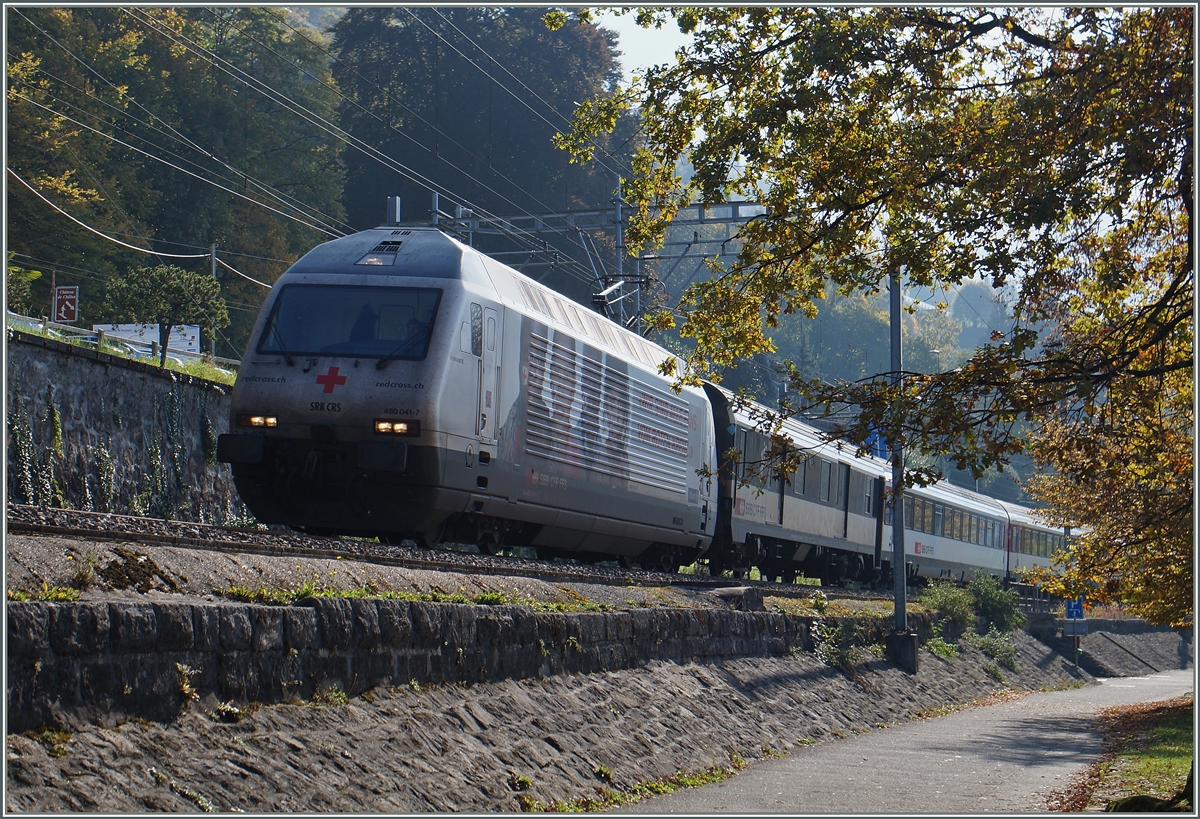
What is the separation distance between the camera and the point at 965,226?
9.91 metres

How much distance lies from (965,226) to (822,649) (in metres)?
8.93

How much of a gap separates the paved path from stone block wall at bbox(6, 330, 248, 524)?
44.7 ft

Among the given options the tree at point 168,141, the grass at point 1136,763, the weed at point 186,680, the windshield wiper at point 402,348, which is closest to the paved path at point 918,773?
the grass at point 1136,763

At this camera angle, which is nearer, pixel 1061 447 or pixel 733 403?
pixel 1061 447

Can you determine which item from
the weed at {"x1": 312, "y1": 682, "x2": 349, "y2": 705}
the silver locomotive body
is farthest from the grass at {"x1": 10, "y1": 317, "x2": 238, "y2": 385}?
the weed at {"x1": 312, "y1": 682, "x2": 349, "y2": 705}

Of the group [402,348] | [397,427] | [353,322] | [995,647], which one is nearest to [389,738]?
[397,427]

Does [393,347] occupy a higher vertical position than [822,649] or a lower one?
higher

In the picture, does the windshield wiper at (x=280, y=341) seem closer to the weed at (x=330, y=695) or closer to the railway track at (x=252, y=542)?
the railway track at (x=252, y=542)

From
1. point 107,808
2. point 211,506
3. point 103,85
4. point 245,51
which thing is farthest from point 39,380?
point 245,51

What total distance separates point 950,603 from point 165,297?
788 inches

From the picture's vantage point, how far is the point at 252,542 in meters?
10.8

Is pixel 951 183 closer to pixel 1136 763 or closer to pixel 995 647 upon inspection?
pixel 1136 763

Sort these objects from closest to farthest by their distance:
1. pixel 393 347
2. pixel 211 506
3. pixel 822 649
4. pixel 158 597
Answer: pixel 158 597, pixel 393 347, pixel 822 649, pixel 211 506

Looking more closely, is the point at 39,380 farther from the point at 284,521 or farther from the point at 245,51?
the point at 245,51
